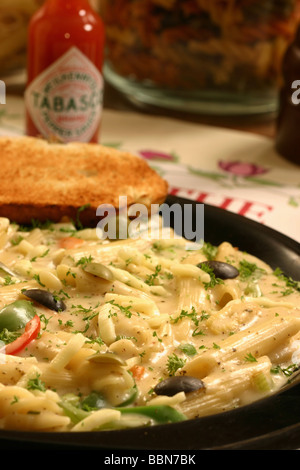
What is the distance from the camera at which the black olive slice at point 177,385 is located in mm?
2023

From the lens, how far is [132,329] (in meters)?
2.30

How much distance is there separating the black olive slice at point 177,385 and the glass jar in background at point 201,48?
340 centimetres

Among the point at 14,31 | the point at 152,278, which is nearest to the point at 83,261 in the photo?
the point at 152,278

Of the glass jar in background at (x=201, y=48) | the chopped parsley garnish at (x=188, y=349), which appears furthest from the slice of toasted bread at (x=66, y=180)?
the glass jar in background at (x=201, y=48)

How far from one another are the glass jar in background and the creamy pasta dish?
7.86 feet

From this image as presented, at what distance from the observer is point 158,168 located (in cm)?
446

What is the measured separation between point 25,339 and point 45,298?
25cm

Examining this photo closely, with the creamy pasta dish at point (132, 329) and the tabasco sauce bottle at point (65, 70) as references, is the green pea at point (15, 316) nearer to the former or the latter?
the creamy pasta dish at point (132, 329)

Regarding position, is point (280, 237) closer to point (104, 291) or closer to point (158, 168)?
point (104, 291)

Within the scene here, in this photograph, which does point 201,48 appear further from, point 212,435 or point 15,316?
point 212,435

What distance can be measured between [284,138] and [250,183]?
551 mm

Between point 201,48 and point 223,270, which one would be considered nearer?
point 223,270

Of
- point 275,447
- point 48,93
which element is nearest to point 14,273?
point 275,447

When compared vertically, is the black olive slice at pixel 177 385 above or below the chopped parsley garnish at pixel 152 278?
above
